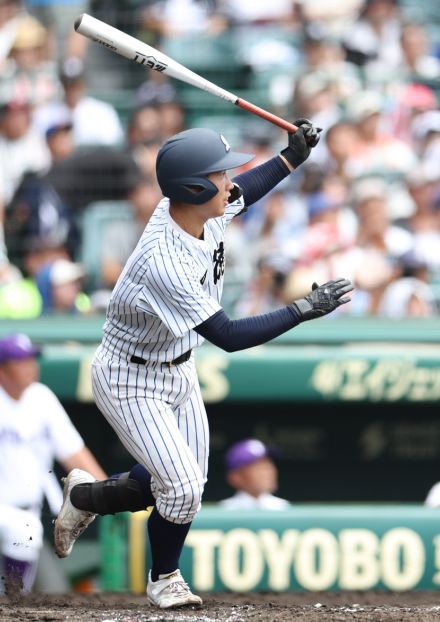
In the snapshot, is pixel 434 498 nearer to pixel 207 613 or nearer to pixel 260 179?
pixel 207 613

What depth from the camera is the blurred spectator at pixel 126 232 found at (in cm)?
745

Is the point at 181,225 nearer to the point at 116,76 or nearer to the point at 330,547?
the point at 330,547

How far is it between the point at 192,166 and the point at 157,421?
0.84 m

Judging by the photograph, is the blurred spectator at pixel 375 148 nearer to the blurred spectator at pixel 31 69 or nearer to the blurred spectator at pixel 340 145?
the blurred spectator at pixel 340 145

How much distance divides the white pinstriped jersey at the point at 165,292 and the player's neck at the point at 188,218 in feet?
0.08

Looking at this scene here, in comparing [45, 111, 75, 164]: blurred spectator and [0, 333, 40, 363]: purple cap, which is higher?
[45, 111, 75, 164]: blurred spectator

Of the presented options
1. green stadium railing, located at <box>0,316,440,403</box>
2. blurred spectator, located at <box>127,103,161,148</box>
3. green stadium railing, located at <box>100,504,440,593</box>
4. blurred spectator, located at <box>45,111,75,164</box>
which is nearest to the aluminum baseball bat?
green stadium railing, located at <box>100,504,440,593</box>

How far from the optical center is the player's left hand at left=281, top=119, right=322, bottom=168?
180 inches

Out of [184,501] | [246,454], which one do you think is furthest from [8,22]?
[184,501]

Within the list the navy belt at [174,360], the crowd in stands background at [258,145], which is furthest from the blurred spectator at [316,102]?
the navy belt at [174,360]

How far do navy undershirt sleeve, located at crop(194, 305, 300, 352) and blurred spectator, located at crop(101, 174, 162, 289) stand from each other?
137 inches

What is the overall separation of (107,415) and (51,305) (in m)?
3.23

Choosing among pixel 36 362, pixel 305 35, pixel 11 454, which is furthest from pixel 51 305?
pixel 305 35

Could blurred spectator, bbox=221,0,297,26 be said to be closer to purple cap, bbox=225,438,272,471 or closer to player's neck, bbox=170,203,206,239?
purple cap, bbox=225,438,272,471
